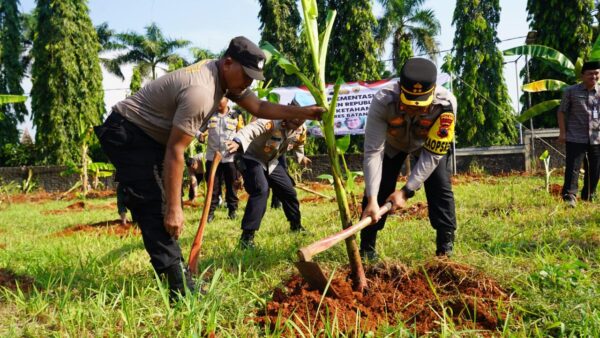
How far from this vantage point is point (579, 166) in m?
6.07

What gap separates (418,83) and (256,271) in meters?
1.75

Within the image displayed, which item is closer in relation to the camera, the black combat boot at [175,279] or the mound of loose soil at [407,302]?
the mound of loose soil at [407,302]

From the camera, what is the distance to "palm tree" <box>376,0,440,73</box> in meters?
27.3

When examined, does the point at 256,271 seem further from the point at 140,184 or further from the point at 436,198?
the point at 436,198

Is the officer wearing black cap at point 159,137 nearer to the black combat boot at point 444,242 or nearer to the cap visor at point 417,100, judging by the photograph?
the cap visor at point 417,100

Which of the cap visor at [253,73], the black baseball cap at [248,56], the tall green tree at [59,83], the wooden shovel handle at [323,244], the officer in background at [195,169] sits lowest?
the wooden shovel handle at [323,244]

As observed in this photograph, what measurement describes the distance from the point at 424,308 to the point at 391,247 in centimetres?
136

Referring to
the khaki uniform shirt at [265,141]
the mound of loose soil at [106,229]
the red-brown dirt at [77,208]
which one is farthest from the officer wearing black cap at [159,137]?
the red-brown dirt at [77,208]

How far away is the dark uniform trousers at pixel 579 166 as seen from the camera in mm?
5945

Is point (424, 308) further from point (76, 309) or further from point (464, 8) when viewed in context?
point (464, 8)

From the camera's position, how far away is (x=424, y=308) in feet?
8.47

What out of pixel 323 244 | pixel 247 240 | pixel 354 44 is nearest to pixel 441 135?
pixel 323 244

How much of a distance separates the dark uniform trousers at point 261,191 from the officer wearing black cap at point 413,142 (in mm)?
1359

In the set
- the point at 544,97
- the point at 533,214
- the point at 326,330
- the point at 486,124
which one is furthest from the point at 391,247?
the point at 486,124
